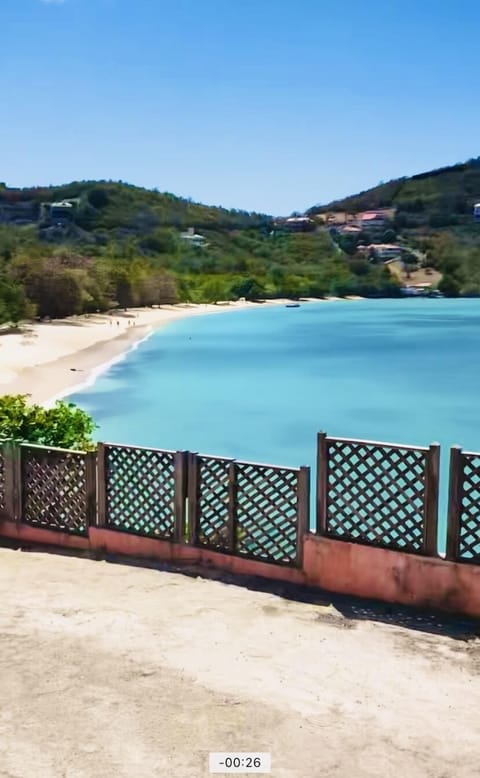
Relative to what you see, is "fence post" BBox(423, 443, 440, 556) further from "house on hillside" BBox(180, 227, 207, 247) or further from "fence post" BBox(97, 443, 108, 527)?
"house on hillside" BBox(180, 227, 207, 247)

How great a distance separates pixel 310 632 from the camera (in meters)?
5.23

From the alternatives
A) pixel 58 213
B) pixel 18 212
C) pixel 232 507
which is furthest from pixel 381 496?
pixel 18 212

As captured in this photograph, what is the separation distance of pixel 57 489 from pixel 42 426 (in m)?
1.31

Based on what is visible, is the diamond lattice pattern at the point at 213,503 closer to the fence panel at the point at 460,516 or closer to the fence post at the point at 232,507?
the fence post at the point at 232,507

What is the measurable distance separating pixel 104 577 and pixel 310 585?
173cm

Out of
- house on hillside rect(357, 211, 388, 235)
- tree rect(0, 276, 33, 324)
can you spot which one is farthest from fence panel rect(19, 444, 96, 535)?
house on hillside rect(357, 211, 388, 235)

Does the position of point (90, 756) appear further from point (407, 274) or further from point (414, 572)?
point (407, 274)

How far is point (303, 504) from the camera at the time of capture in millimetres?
6148

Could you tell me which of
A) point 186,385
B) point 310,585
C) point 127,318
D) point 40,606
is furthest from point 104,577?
point 127,318

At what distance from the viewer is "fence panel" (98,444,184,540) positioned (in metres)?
6.69

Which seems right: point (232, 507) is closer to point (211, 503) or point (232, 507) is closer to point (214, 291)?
point (211, 503)

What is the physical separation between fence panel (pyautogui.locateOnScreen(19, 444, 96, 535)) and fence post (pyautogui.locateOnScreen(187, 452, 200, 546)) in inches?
40.3

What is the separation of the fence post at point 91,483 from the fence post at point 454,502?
3.18m

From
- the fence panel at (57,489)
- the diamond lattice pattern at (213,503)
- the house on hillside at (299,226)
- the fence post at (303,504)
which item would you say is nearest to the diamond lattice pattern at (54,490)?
the fence panel at (57,489)
